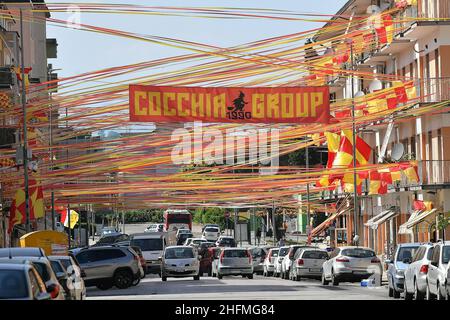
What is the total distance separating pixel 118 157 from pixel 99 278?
16.3 feet

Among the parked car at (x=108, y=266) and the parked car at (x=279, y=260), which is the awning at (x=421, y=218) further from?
the parked car at (x=108, y=266)

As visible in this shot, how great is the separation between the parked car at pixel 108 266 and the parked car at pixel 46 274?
74.2ft

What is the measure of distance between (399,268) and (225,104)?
8.52m

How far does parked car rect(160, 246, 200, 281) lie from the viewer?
5488cm

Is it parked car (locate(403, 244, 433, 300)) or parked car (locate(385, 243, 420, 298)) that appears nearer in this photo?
parked car (locate(403, 244, 433, 300))

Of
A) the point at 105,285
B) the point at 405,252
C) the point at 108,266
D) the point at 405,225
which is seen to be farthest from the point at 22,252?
the point at 405,225

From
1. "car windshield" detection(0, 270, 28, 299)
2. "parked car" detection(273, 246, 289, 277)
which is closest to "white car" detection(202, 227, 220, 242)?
"parked car" detection(273, 246, 289, 277)

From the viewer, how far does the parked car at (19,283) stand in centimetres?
1998

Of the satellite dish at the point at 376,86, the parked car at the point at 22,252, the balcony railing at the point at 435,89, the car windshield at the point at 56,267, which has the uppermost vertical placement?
the satellite dish at the point at 376,86

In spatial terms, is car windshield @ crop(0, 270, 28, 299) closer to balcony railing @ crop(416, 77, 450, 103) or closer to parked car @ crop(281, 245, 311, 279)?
parked car @ crop(281, 245, 311, 279)

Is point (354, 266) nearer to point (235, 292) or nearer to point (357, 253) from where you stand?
point (357, 253)

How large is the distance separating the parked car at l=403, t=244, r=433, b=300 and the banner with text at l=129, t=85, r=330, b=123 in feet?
31.7

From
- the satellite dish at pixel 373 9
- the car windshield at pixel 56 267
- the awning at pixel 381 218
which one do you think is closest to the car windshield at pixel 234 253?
the awning at pixel 381 218

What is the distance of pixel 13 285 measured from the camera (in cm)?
2023
